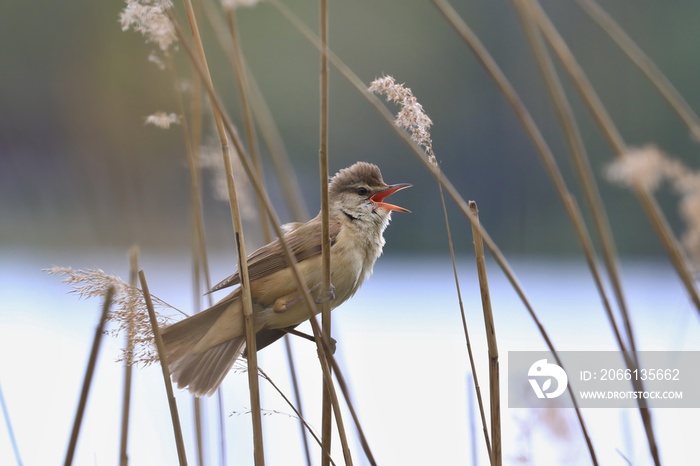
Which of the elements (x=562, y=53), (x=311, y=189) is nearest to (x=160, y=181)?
(x=311, y=189)

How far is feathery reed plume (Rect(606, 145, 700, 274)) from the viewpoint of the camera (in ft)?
3.79

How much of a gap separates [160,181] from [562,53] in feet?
16.1

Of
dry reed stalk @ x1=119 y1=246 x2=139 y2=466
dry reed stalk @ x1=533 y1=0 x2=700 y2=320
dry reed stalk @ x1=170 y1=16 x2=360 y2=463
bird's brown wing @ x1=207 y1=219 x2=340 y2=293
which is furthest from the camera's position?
bird's brown wing @ x1=207 y1=219 x2=340 y2=293

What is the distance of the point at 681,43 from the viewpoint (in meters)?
5.73

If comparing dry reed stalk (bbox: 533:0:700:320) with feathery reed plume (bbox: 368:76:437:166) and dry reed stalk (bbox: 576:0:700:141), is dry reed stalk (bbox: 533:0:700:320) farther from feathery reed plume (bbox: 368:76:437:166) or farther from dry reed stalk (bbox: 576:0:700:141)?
feathery reed plume (bbox: 368:76:437:166)

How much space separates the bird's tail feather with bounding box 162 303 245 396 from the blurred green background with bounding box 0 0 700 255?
11.1 ft

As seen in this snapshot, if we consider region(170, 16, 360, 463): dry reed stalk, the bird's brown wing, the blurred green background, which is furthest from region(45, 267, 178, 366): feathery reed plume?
the blurred green background

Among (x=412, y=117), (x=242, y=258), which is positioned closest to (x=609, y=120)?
(x=412, y=117)

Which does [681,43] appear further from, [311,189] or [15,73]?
[15,73]

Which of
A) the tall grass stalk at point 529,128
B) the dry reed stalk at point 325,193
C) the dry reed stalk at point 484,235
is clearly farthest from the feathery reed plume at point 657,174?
the dry reed stalk at point 325,193

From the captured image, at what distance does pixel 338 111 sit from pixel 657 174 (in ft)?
15.6

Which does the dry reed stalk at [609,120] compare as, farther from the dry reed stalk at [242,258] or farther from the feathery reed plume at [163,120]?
the feathery reed plume at [163,120]

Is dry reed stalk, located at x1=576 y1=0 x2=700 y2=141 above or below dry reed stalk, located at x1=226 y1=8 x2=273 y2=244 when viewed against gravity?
below

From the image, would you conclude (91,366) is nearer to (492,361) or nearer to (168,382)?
(168,382)
